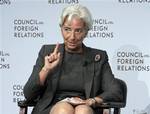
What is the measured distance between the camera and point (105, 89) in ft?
9.75

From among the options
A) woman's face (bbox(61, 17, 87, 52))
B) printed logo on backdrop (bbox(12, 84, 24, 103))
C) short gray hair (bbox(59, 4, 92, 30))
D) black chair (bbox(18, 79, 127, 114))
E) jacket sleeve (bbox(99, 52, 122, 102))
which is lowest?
printed logo on backdrop (bbox(12, 84, 24, 103))

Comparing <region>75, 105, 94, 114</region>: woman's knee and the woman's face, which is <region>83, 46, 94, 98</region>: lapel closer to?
the woman's face

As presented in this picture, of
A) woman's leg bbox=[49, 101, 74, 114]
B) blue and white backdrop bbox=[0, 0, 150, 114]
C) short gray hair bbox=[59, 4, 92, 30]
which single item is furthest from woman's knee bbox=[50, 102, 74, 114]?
blue and white backdrop bbox=[0, 0, 150, 114]

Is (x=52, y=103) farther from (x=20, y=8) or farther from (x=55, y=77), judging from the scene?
(x=20, y=8)

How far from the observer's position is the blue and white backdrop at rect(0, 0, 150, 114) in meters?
3.80

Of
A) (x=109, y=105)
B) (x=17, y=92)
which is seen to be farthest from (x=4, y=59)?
(x=109, y=105)

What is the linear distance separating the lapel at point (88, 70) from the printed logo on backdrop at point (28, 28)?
99 centimetres

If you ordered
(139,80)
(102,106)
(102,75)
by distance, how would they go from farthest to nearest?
1. (139,80)
2. (102,75)
3. (102,106)

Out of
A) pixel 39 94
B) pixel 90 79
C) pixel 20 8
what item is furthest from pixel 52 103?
pixel 20 8

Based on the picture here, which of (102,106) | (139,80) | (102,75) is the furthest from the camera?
(139,80)

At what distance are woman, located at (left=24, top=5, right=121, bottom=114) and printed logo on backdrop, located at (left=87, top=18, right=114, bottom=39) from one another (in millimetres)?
808

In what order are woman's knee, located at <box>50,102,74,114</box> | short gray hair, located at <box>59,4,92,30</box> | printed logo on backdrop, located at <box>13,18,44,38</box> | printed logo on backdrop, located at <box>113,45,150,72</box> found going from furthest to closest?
printed logo on backdrop, located at <box>13,18,44,38</box>
printed logo on backdrop, located at <box>113,45,150,72</box>
short gray hair, located at <box>59,4,92,30</box>
woman's knee, located at <box>50,102,74,114</box>

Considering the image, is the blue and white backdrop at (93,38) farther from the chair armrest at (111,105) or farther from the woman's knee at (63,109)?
the woman's knee at (63,109)

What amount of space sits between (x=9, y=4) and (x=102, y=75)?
136 centimetres
